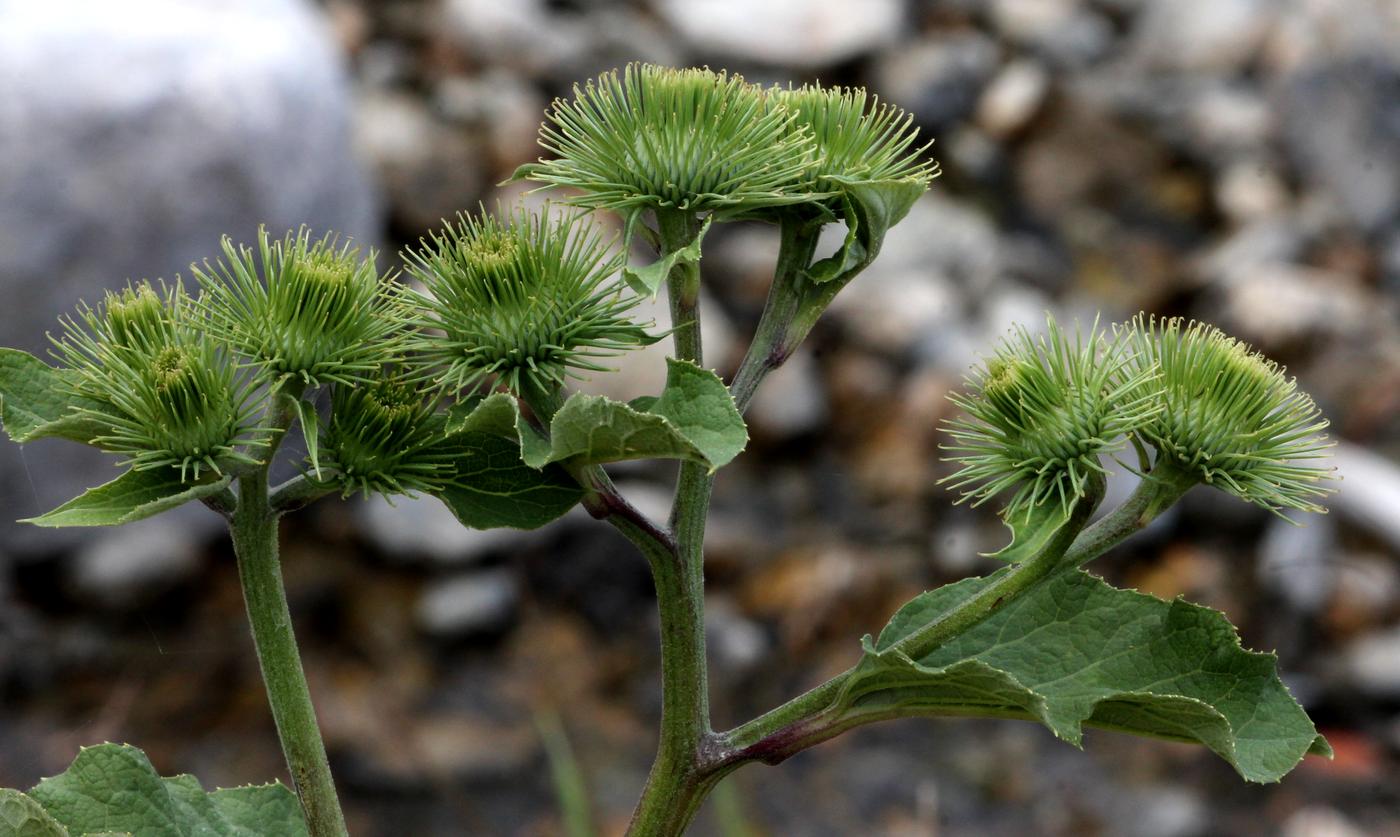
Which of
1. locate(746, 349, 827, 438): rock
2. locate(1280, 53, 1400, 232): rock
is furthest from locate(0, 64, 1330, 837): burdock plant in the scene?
locate(1280, 53, 1400, 232): rock

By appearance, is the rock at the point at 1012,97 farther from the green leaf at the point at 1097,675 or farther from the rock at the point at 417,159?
the green leaf at the point at 1097,675

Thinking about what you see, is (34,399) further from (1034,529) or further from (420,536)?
(420,536)

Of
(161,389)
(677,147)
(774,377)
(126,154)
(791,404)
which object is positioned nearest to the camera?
(161,389)

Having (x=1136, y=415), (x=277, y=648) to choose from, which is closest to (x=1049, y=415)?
(x=1136, y=415)

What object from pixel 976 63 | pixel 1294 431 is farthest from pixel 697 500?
pixel 976 63

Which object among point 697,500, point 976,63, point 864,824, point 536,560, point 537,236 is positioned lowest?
point 697,500

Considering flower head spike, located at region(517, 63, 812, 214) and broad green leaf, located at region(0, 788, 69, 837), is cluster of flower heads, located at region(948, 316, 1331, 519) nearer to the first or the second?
flower head spike, located at region(517, 63, 812, 214)

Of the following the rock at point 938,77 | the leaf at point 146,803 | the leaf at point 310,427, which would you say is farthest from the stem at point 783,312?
the rock at point 938,77

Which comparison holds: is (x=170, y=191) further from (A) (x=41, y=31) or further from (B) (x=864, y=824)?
(B) (x=864, y=824)
